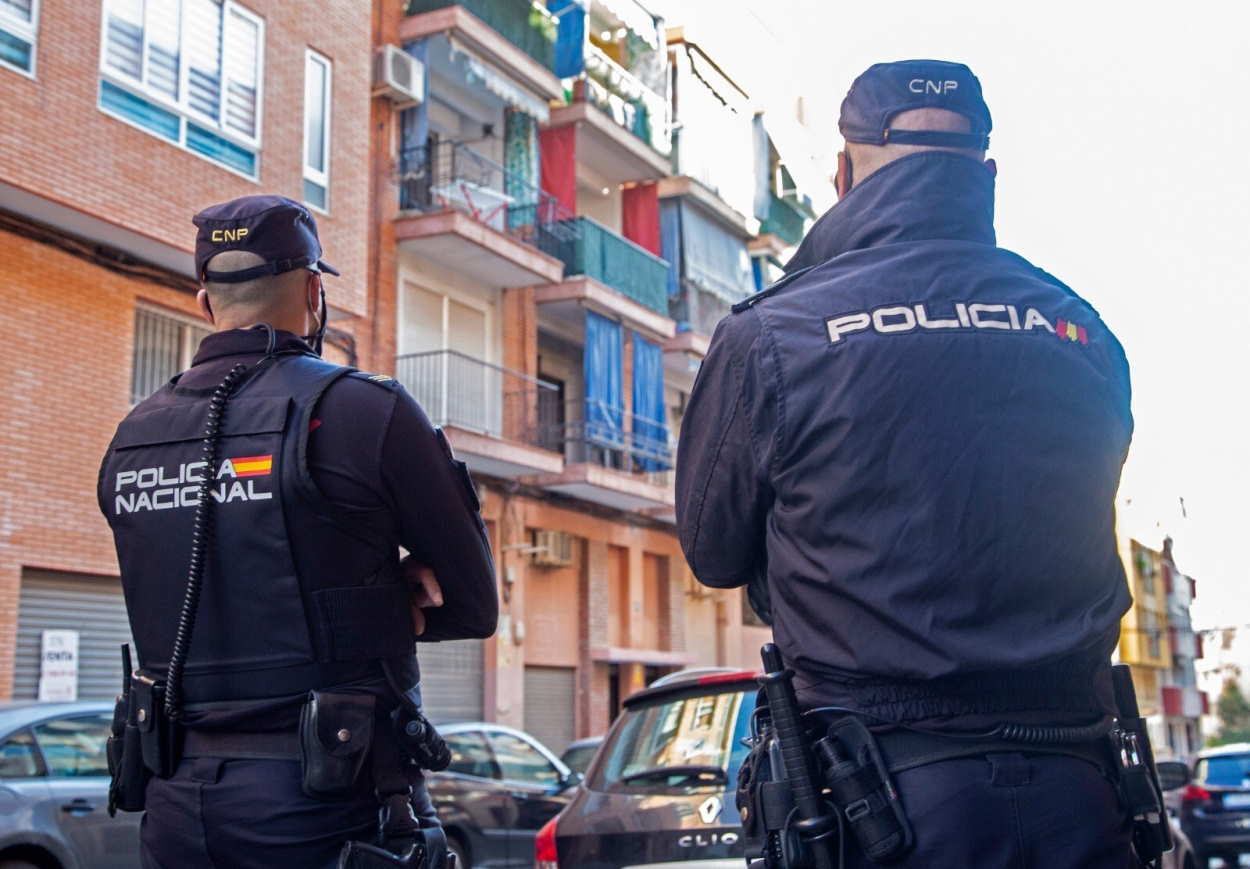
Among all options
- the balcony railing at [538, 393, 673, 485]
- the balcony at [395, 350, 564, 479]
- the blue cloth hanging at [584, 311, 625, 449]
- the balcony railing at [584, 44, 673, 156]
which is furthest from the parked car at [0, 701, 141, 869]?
the balcony railing at [584, 44, 673, 156]

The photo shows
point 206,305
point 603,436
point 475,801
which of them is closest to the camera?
point 206,305

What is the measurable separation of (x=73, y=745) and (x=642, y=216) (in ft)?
69.1

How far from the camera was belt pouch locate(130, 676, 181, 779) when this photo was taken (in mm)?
2906

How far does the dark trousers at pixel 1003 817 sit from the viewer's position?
89.4 inches

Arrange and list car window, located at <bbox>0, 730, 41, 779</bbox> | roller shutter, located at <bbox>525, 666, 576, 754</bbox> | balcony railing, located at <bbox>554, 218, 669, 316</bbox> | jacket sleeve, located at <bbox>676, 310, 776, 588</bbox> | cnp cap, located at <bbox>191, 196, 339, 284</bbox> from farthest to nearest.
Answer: balcony railing, located at <bbox>554, 218, 669, 316</bbox>
roller shutter, located at <bbox>525, 666, 576, 754</bbox>
car window, located at <bbox>0, 730, 41, 779</bbox>
cnp cap, located at <bbox>191, 196, 339, 284</bbox>
jacket sleeve, located at <bbox>676, 310, 776, 588</bbox>

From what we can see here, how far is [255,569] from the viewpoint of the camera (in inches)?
114

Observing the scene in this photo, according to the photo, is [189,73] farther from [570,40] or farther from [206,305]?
[206,305]

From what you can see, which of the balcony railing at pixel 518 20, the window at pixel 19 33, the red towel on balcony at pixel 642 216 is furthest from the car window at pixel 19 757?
the red towel on balcony at pixel 642 216

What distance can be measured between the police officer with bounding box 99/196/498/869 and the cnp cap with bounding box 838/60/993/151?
3.48ft

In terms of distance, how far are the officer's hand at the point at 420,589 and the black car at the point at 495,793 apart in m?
9.44

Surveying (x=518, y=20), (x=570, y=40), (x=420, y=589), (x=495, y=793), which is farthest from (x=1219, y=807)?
(x=570, y=40)

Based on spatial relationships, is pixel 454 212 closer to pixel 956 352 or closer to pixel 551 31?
pixel 551 31

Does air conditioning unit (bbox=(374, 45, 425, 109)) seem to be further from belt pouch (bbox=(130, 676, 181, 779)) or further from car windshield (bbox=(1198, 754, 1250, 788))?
belt pouch (bbox=(130, 676, 181, 779))

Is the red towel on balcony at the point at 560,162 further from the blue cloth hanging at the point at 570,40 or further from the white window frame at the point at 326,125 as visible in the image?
the white window frame at the point at 326,125
